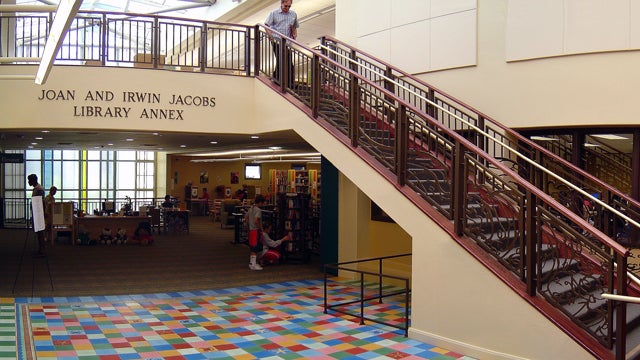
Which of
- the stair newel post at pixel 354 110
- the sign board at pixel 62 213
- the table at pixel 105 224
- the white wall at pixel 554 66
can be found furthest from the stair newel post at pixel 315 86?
the sign board at pixel 62 213

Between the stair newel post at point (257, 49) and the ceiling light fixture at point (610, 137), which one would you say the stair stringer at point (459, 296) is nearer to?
the ceiling light fixture at point (610, 137)

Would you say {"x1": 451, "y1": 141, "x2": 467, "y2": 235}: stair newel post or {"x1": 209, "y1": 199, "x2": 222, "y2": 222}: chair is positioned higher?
{"x1": 451, "y1": 141, "x2": 467, "y2": 235}: stair newel post

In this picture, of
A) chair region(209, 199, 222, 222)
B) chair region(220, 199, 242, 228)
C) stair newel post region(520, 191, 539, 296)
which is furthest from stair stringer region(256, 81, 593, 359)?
chair region(209, 199, 222, 222)

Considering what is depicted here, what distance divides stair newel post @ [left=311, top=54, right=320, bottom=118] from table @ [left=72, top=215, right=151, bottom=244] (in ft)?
30.4

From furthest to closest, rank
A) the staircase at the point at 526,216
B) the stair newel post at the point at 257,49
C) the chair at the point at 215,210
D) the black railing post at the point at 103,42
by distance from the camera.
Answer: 1. the chair at the point at 215,210
2. the stair newel post at the point at 257,49
3. the black railing post at the point at 103,42
4. the staircase at the point at 526,216

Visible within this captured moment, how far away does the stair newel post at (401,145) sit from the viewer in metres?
7.00

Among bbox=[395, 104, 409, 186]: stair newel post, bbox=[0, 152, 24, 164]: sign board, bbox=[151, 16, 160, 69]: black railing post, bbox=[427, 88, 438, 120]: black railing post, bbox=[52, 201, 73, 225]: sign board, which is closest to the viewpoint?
bbox=[395, 104, 409, 186]: stair newel post

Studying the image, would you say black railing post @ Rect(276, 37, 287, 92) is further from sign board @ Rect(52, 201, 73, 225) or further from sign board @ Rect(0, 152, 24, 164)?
sign board @ Rect(0, 152, 24, 164)

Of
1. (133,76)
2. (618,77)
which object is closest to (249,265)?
(133,76)

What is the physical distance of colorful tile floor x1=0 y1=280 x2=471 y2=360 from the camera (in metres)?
6.33

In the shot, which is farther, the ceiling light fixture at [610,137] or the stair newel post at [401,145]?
the ceiling light fixture at [610,137]

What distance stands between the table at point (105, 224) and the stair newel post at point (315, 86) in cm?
926

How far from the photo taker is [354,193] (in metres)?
11.1

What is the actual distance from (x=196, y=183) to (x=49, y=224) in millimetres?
12759
